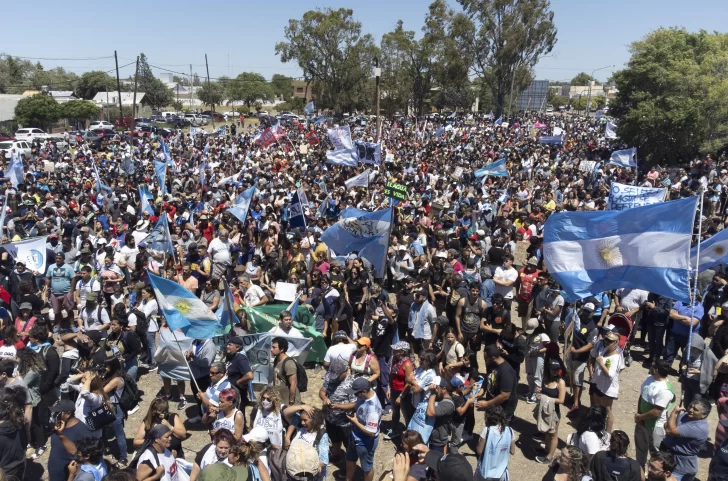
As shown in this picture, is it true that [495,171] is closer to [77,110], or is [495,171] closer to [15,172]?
[15,172]

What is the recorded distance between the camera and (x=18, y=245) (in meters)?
9.60

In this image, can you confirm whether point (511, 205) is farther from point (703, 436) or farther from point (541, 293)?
point (703, 436)

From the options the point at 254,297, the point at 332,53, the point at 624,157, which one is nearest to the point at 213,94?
the point at 332,53

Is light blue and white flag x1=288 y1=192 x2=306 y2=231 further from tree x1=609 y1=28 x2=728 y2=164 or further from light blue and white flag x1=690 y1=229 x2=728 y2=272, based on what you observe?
tree x1=609 y1=28 x2=728 y2=164

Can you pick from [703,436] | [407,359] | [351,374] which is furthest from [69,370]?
[703,436]

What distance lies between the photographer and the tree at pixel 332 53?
64188 mm

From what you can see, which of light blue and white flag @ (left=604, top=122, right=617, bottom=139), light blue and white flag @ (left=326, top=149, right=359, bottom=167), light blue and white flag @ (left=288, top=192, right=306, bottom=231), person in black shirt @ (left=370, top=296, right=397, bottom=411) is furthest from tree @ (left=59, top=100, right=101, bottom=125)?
person in black shirt @ (left=370, top=296, right=397, bottom=411)

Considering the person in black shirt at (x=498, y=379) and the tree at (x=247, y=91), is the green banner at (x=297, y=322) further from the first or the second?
the tree at (x=247, y=91)

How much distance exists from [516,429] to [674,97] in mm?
22918

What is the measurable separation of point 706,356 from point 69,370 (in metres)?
7.39

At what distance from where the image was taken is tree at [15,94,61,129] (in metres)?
52.8

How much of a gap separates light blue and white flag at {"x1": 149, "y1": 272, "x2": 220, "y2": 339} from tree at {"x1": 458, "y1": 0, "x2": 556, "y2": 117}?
53606 mm

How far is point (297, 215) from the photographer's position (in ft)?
45.2

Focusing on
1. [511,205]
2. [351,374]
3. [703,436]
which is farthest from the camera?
[511,205]
